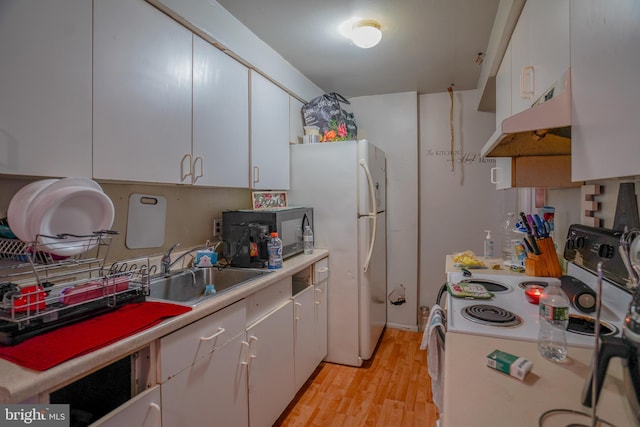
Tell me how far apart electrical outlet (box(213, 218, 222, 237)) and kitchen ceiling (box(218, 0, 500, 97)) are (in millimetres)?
1204

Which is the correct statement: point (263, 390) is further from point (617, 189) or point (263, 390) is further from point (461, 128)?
point (461, 128)

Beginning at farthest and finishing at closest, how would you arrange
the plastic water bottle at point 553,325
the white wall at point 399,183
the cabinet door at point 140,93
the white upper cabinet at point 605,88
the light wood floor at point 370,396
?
1. the white wall at point 399,183
2. the light wood floor at point 370,396
3. the cabinet door at point 140,93
4. the plastic water bottle at point 553,325
5. the white upper cabinet at point 605,88

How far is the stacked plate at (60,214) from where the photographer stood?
1.06m

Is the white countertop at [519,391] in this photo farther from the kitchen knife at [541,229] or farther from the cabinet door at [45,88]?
the cabinet door at [45,88]

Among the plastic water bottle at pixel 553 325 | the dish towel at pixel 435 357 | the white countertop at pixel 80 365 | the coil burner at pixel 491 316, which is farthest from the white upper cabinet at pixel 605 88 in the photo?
the white countertop at pixel 80 365

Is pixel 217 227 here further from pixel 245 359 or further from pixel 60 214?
pixel 60 214

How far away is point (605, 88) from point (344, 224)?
6.22 feet

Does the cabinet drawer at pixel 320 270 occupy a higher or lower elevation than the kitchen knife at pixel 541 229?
lower

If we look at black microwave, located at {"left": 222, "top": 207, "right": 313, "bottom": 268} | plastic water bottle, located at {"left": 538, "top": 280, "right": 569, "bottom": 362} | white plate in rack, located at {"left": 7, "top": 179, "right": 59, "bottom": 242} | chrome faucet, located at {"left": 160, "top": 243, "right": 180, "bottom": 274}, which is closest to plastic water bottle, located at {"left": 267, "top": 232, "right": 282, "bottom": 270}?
black microwave, located at {"left": 222, "top": 207, "right": 313, "bottom": 268}

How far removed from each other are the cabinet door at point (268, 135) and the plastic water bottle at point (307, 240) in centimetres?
38

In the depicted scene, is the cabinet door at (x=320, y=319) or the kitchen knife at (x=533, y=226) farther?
the cabinet door at (x=320, y=319)

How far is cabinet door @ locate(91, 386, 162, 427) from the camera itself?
0.92m

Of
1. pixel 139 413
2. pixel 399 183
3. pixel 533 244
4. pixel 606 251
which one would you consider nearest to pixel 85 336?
pixel 139 413

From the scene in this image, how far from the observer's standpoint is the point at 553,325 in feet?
3.30
